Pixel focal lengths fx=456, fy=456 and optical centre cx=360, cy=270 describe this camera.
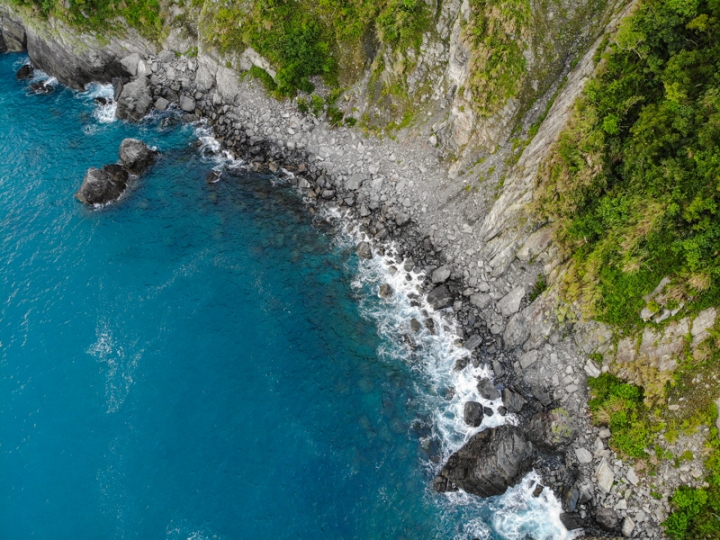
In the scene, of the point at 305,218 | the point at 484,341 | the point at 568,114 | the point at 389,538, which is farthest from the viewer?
the point at 305,218

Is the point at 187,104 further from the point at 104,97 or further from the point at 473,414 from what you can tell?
the point at 473,414

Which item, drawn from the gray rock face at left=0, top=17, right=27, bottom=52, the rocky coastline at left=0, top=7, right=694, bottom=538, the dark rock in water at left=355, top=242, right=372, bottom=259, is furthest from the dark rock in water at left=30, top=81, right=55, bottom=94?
the dark rock in water at left=355, top=242, right=372, bottom=259

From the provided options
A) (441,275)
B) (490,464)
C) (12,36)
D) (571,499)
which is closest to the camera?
(571,499)

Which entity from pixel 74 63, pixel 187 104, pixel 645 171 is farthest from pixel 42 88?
pixel 645 171

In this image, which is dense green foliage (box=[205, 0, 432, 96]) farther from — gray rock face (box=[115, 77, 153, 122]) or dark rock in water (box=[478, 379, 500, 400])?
dark rock in water (box=[478, 379, 500, 400])

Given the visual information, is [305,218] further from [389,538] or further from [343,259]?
[389,538]

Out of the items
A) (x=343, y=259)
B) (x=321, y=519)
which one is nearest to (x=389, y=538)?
(x=321, y=519)
